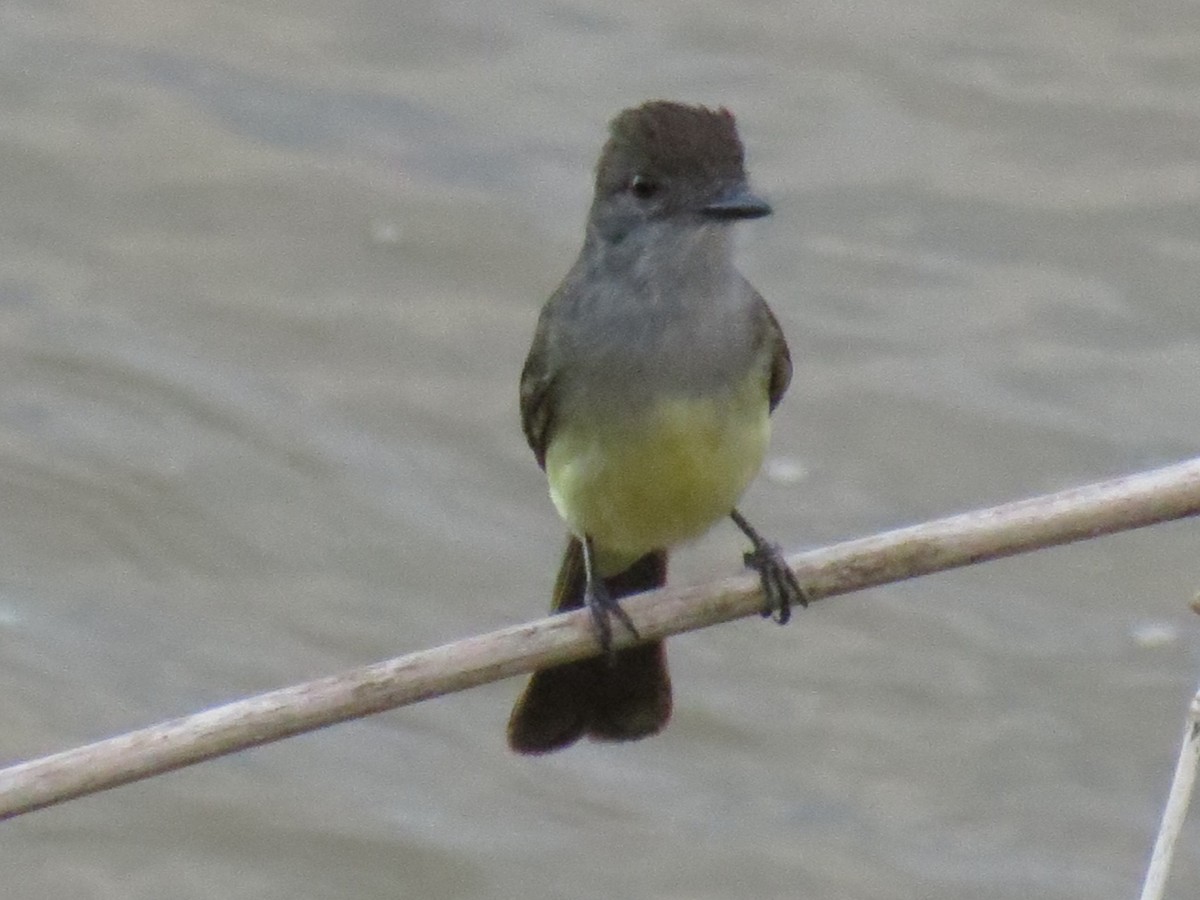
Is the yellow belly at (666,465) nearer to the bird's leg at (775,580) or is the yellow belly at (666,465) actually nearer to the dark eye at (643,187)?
the bird's leg at (775,580)

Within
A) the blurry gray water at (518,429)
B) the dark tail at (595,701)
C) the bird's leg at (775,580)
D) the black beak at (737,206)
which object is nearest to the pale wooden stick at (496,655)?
the bird's leg at (775,580)

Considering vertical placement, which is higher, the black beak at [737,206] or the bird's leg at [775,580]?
the black beak at [737,206]

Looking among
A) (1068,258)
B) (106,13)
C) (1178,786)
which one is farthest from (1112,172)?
(1178,786)

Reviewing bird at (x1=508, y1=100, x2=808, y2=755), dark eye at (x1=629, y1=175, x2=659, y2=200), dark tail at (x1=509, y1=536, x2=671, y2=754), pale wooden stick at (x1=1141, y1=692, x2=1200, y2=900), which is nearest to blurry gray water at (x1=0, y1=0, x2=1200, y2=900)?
dark tail at (x1=509, y1=536, x2=671, y2=754)

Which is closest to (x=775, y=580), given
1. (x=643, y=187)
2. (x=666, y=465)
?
(x=666, y=465)

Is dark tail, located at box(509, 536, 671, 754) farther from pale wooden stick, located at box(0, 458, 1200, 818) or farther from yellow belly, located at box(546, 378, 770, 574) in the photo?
pale wooden stick, located at box(0, 458, 1200, 818)

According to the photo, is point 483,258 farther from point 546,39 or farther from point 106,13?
point 106,13

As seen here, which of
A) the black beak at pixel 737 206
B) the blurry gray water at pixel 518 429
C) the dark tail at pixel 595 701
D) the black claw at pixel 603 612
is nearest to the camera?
the black claw at pixel 603 612
